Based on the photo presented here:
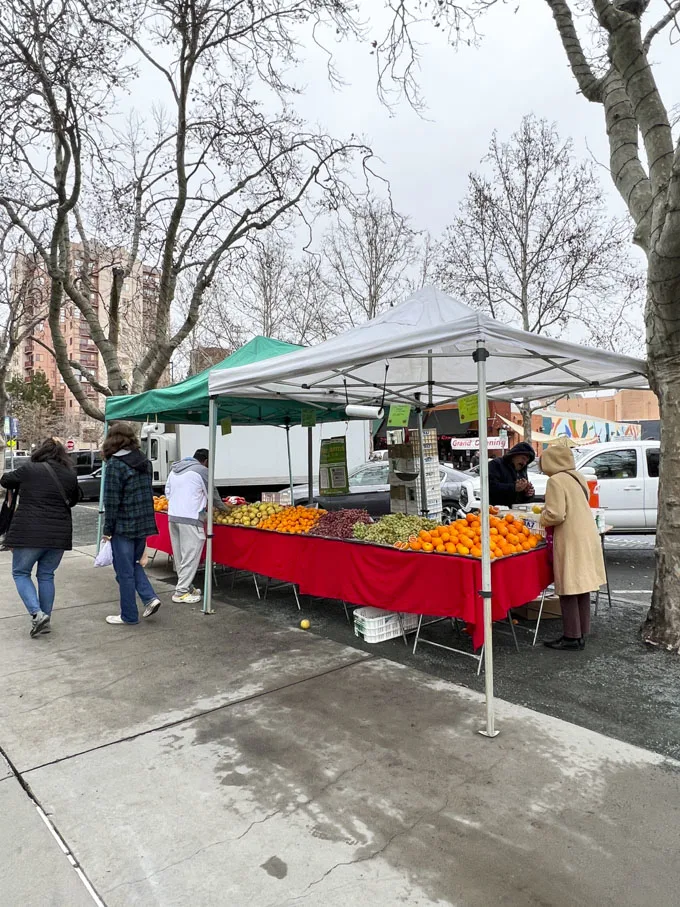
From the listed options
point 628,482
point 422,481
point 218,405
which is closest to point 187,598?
point 218,405

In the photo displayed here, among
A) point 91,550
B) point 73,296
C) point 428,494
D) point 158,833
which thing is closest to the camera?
point 158,833

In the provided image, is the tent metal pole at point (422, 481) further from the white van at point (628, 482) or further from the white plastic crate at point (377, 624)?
the white van at point (628, 482)

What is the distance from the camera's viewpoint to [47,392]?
62.8 metres

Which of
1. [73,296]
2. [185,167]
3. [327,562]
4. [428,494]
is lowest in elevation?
[327,562]

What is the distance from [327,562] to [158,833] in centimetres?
316

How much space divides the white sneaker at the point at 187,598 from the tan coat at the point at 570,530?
13.4 ft

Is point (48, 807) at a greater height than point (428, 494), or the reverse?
point (428, 494)

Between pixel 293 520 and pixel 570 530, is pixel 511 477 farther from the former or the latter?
pixel 293 520

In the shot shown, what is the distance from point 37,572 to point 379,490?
7868 mm

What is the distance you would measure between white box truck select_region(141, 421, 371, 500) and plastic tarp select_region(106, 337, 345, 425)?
6460 millimetres

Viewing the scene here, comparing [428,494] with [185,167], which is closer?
[428,494]

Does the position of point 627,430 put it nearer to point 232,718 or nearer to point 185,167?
point 185,167

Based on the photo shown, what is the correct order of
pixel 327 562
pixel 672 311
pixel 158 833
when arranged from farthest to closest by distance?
pixel 327 562, pixel 672 311, pixel 158 833

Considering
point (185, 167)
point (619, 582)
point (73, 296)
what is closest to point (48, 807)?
point (619, 582)
